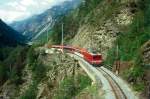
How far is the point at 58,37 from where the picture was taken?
167 meters

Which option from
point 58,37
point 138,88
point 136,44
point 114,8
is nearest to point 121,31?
point 114,8

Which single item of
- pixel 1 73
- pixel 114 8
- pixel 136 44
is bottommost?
pixel 1 73

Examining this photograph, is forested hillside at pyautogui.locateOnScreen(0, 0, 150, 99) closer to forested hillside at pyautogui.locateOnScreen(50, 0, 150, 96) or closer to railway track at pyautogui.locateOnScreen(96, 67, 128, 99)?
forested hillside at pyautogui.locateOnScreen(50, 0, 150, 96)

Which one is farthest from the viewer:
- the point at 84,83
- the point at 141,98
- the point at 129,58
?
the point at 129,58

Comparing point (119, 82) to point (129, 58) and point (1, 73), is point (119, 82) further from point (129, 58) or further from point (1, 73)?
point (1, 73)

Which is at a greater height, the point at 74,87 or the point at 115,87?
the point at 115,87

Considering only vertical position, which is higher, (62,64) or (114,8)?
(114,8)

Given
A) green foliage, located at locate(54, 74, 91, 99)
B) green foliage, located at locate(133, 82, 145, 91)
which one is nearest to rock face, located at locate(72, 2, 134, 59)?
green foliage, located at locate(54, 74, 91, 99)

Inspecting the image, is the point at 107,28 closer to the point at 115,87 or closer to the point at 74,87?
the point at 74,87

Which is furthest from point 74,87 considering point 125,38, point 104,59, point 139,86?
point 125,38

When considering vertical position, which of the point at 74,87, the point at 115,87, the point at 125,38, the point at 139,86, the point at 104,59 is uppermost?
the point at 125,38

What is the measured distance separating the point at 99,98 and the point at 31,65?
68048 millimetres

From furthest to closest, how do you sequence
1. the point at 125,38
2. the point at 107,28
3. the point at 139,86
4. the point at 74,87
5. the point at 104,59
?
the point at 107,28 → the point at 104,59 → the point at 125,38 → the point at 74,87 → the point at 139,86

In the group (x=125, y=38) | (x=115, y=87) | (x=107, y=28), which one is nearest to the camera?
(x=115, y=87)
